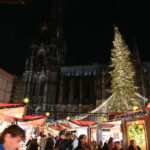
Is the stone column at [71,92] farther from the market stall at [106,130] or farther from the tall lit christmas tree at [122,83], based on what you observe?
the market stall at [106,130]

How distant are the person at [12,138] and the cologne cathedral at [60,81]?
128 ft

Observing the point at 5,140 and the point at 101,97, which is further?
the point at 101,97

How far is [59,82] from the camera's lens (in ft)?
160

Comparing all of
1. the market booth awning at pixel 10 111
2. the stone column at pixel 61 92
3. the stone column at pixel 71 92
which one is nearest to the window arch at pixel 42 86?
the stone column at pixel 61 92

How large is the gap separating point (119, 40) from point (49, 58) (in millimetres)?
33100

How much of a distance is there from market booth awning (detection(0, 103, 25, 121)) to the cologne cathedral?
32.6 metres

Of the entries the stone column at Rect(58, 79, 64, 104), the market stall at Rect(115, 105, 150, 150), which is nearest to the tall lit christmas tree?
the market stall at Rect(115, 105, 150, 150)

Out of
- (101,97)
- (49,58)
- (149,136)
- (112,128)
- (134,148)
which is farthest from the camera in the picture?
(49,58)

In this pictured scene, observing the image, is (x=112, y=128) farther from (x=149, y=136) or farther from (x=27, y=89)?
(x=27, y=89)

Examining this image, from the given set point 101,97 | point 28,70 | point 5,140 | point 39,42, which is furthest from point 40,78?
point 5,140

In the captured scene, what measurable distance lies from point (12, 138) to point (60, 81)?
4711cm

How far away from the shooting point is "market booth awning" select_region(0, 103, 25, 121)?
7.12 meters

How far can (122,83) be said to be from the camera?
17.3 m

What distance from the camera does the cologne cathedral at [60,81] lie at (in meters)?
42.2
